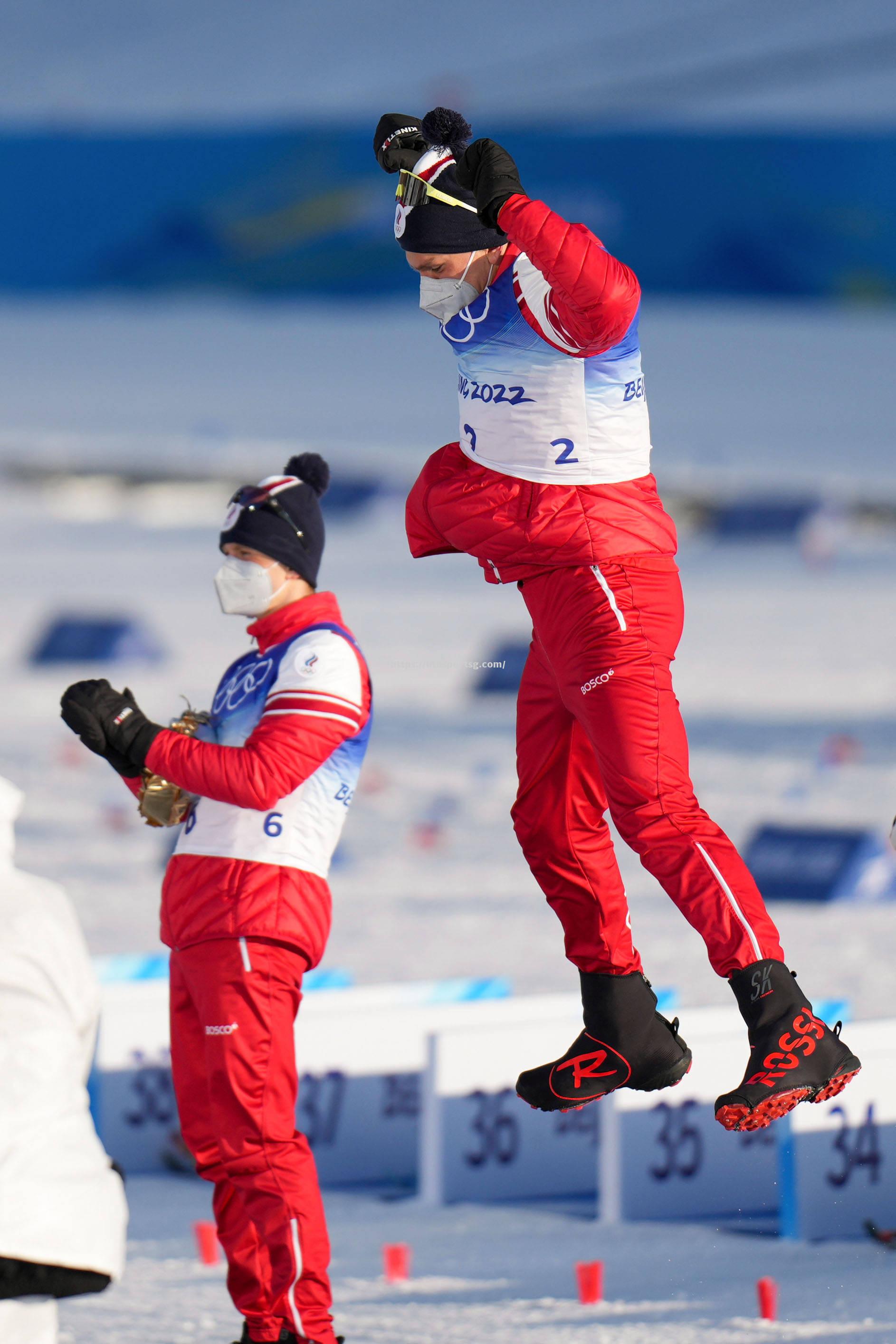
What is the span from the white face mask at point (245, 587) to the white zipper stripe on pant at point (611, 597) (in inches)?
34.8

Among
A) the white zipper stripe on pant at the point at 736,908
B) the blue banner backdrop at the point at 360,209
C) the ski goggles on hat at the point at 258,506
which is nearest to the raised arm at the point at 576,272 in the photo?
the ski goggles on hat at the point at 258,506

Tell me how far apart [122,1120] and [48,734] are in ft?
27.2

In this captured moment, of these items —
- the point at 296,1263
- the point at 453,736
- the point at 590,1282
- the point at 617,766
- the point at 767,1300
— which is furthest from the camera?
the point at 453,736

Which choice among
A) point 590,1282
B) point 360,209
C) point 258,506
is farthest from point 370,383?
point 258,506

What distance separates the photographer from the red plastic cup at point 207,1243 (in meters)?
7.01

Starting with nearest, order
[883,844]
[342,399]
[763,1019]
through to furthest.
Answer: [763,1019]
[883,844]
[342,399]

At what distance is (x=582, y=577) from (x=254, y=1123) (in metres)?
1.46

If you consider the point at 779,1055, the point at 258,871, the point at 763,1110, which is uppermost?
the point at 258,871

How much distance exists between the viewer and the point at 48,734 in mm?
15930

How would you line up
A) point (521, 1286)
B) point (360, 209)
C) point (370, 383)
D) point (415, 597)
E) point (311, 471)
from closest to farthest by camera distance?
point (311, 471) → point (521, 1286) → point (415, 597) → point (360, 209) → point (370, 383)

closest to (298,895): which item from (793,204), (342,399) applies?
(793,204)

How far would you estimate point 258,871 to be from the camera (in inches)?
185

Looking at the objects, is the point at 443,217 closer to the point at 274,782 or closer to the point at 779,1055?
the point at 274,782

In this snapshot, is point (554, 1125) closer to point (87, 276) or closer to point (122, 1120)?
point (122, 1120)
